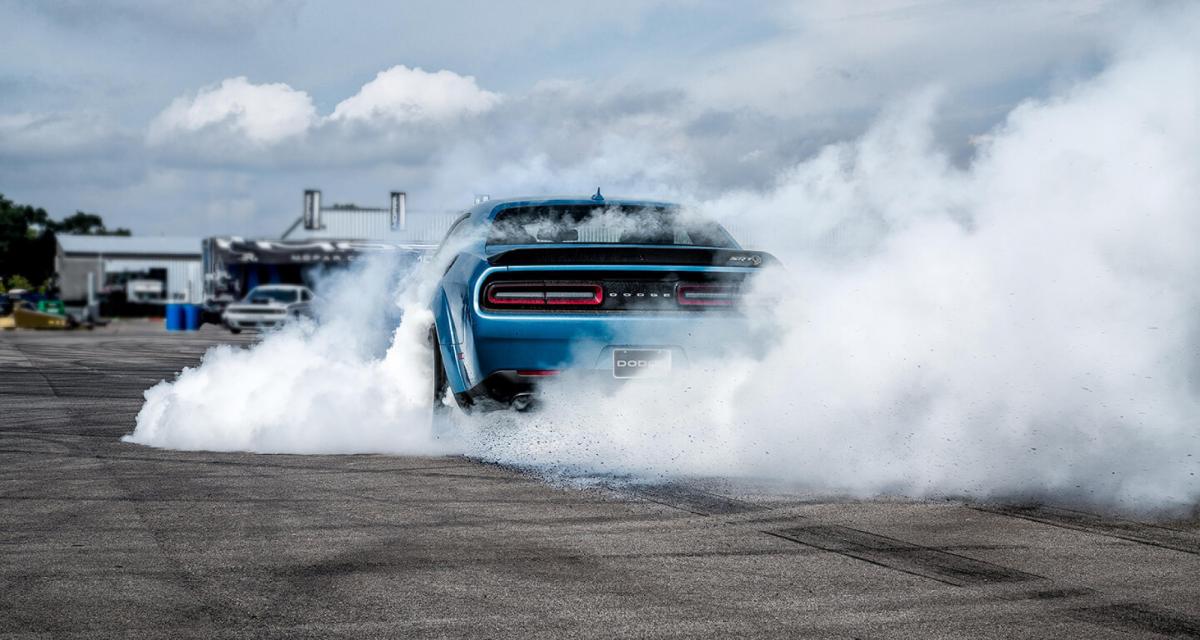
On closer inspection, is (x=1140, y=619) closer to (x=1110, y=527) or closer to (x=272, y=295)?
(x=1110, y=527)

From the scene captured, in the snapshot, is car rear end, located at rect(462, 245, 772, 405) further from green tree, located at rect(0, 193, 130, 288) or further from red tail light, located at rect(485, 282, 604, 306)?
green tree, located at rect(0, 193, 130, 288)

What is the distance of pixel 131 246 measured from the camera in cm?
8494

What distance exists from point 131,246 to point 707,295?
8482 centimetres

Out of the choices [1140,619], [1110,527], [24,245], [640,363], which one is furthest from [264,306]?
[24,245]

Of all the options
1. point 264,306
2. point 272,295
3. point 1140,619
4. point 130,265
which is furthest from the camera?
point 130,265

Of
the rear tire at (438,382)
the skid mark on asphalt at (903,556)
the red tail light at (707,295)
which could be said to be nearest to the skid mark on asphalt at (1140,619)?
the skid mark on asphalt at (903,556)

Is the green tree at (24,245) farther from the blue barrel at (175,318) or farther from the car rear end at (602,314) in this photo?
the car rear end at (602,314)

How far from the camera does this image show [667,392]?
20.3 feet

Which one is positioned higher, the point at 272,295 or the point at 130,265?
the point at 130,265

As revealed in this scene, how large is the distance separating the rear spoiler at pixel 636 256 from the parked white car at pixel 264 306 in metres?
24.4

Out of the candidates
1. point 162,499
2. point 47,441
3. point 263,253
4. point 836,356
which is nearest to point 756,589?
point 836,356

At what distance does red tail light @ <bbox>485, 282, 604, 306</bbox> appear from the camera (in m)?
6.29

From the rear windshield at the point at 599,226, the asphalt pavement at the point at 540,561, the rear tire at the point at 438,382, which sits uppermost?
the rear windshield at the point at 599,226

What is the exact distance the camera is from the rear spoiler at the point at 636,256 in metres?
6.29
